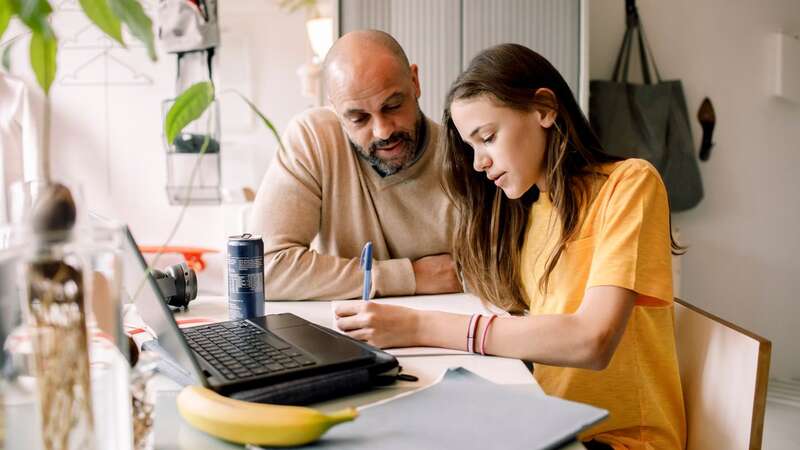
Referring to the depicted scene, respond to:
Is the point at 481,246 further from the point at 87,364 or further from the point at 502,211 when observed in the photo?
the point at 87,364

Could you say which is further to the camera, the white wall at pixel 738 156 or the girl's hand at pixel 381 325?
the white wall at pixel 738 156

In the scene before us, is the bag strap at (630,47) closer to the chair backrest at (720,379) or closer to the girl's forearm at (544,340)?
the chair backrest at (720,379)

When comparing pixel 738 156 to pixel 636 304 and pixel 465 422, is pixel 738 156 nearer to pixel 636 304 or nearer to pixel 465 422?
pixel 636 304

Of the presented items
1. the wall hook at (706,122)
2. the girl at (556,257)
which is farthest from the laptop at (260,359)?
the wall hook at (706,122)

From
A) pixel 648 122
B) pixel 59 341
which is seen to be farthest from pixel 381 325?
pixel 648 122

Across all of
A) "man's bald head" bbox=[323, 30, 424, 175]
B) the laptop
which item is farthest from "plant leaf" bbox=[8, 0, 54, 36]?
"man's bald head" bbox=[323, 30, 424, 175]

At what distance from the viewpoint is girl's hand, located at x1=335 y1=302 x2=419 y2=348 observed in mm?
1050

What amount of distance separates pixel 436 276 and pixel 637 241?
581mm

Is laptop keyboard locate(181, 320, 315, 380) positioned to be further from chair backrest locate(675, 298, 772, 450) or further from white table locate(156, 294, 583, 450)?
chair backrest locate(675, 298, 772, 450)

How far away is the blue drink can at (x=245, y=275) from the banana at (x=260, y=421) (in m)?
0.48

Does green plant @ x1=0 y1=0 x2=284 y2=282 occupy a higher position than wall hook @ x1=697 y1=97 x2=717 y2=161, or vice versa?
wall hook @ x1=697 y1=97 x2=717 y2=161

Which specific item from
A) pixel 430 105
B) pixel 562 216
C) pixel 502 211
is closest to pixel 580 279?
pixel 562 216

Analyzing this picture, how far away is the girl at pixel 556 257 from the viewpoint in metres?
1.03

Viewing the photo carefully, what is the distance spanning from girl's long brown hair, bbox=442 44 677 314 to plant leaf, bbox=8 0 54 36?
32.8 inches
